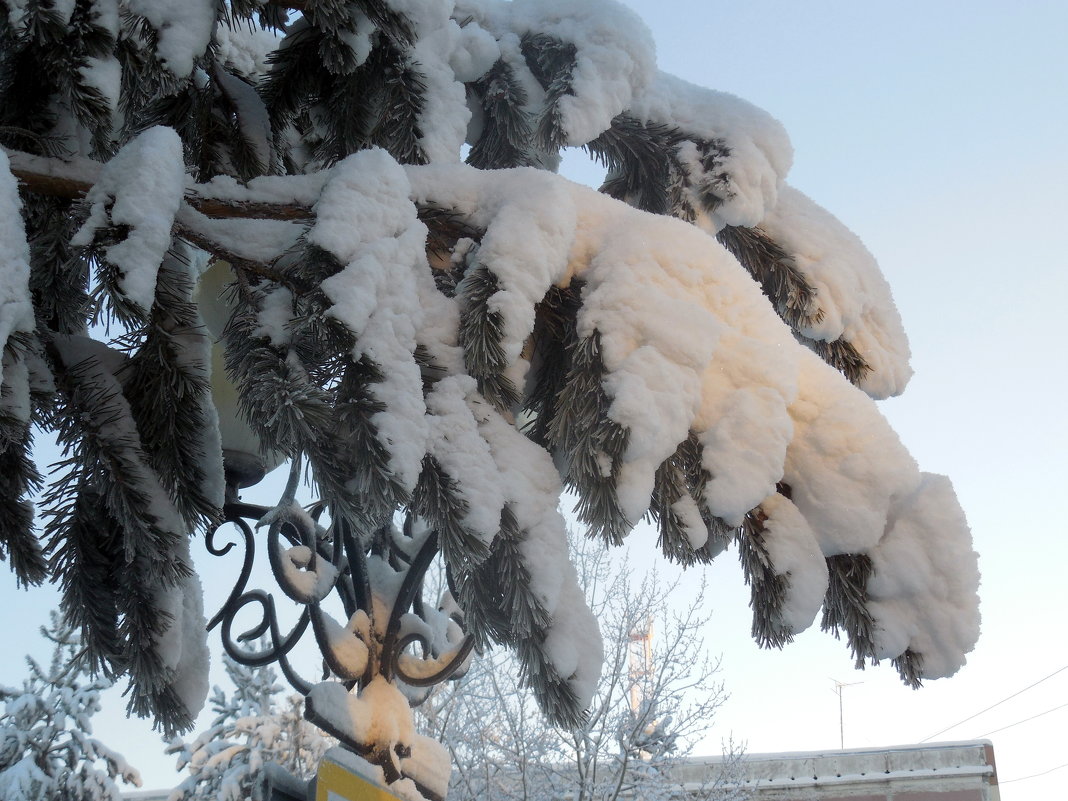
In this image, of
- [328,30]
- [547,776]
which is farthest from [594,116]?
[547,776]

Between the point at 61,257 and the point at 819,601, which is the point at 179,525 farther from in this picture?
the point at 819,601

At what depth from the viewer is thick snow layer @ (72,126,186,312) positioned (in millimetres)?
1160

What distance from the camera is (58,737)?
387 inches

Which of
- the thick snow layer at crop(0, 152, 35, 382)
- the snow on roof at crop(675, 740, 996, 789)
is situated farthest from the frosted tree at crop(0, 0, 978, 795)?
the snow on roof at crop(675, 740, 996, 789)

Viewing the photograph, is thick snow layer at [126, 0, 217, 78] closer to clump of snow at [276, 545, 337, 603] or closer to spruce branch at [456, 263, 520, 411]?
spruce branch at [456, 263, 520, 411]

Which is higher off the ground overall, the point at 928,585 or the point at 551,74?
the point at 551,74

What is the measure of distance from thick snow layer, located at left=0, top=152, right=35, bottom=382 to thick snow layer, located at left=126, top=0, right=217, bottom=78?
1.29 ft

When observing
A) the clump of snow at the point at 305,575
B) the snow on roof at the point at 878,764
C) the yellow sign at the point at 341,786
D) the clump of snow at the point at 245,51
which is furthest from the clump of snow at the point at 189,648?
the snow on roof at the point at 878,764

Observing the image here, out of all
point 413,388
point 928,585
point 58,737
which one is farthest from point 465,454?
point 58,737

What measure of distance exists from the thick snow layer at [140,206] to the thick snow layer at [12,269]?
8 cm

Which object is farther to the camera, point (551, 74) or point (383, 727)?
point (551, 74)

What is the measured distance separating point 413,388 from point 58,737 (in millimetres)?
10777

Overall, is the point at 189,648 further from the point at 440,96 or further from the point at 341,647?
the point at 440,96

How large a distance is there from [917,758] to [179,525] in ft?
57.9
